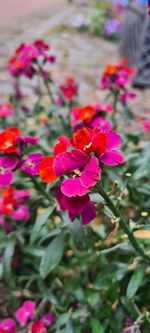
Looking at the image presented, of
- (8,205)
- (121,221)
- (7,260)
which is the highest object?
(121,221)

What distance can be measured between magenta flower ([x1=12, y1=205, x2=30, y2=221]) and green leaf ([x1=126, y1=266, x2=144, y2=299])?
20.5 inches

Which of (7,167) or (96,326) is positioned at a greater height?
(7,167)

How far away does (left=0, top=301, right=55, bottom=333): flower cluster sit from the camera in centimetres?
167

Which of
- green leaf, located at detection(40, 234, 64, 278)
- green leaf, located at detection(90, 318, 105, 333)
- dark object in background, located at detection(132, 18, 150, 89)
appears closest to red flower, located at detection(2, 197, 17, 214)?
green leaf, located at detection(40, 234, 64, 278)

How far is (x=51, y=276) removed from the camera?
1987 millimetres

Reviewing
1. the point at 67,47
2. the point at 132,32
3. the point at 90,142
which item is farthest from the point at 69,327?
the point at 67,47

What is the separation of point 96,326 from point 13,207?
570mm

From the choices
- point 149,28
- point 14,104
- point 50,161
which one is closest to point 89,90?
point 149,28

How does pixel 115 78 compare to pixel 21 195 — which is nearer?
pixel 21 195

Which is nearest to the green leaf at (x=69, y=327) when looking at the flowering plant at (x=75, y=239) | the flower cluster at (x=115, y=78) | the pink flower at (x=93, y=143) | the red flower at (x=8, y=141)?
the flowering plant at (x=75, y=239)

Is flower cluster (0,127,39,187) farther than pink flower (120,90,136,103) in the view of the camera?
No

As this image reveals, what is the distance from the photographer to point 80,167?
1215 mm

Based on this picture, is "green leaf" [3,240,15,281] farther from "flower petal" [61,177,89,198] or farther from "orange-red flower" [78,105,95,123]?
"flower petal" [61,177,89,198]

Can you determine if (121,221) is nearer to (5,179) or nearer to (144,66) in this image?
(5,179)
